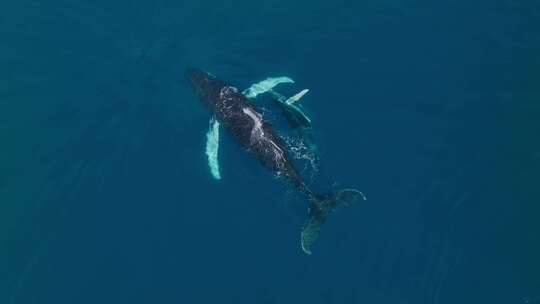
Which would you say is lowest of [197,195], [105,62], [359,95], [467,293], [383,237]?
[467,293]

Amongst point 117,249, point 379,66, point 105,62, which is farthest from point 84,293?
point 379,66

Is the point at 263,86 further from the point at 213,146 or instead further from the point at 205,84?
the point at 213,146

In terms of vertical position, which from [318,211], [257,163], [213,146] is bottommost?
[318,211]

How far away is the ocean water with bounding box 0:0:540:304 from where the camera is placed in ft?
85.5

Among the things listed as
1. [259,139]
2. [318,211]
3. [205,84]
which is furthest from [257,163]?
[205,84]

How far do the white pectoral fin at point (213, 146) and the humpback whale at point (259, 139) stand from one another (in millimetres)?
346

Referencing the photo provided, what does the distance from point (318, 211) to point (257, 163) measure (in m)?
3.86

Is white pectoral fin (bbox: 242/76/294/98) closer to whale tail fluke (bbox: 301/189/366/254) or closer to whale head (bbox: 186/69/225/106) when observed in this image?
whale head (bbox: 186/69/225/106)

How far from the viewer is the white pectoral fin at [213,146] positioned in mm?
28438

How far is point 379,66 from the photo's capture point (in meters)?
31.1

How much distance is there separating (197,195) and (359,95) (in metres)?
9.01

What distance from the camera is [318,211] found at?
26.2 metres

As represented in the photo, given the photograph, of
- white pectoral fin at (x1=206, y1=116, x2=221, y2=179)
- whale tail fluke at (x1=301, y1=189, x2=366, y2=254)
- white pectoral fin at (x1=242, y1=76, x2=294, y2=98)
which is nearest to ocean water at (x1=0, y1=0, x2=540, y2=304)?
white pectoral fin at (x1=206, y1=116, x2=221, y2=179)

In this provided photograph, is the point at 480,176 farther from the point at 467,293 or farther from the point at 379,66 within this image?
the point at 379,66
